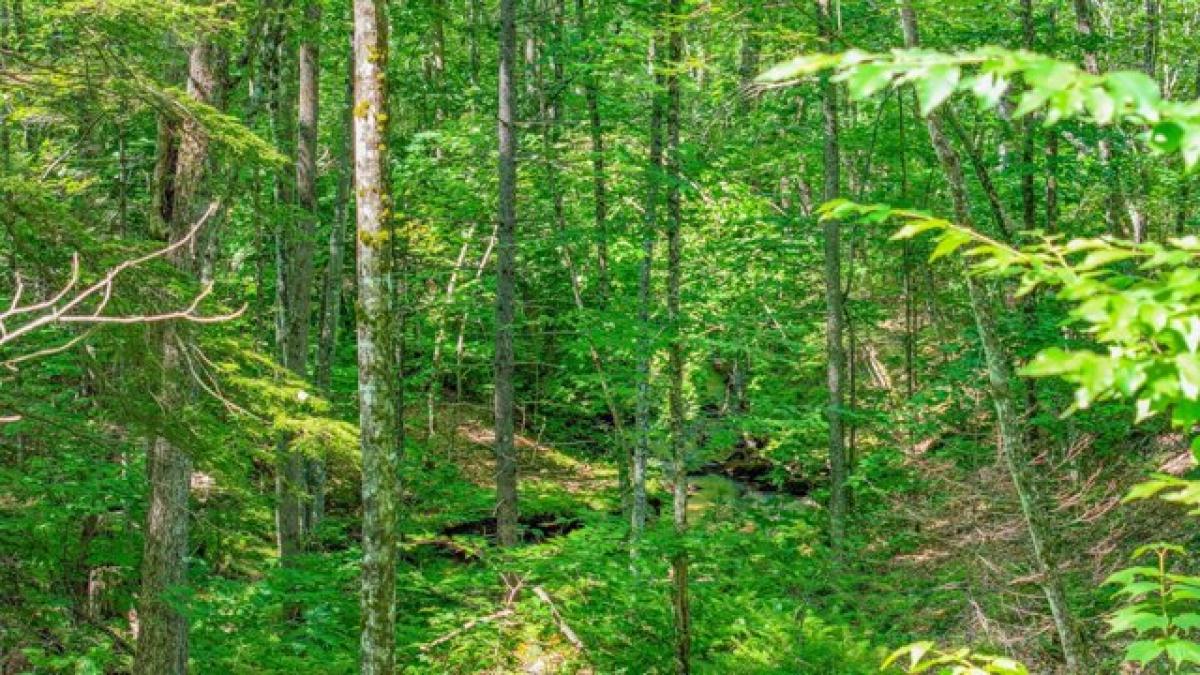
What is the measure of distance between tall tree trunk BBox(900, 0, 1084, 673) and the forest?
0.03m

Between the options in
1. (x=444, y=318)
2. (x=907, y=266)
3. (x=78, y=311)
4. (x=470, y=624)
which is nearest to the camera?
(x=78, y=311)

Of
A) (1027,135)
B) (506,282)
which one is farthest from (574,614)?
(1027,135)

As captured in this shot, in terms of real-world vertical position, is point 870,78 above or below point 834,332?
above

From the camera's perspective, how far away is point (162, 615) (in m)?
6.71

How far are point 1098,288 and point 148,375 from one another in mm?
5715

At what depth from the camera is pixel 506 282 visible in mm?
10281

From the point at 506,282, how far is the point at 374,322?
4824mm

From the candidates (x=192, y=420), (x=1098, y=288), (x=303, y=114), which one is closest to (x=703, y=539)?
(x=192, y=420)

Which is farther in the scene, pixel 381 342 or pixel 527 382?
pixel 527 382

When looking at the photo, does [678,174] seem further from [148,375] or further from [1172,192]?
[1172,192]

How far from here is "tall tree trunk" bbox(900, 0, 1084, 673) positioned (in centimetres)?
455

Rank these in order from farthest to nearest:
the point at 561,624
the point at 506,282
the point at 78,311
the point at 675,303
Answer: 1. the point at 506,282
2. the point at 675,303
3. the point at 561,624
4. the point at 78,311

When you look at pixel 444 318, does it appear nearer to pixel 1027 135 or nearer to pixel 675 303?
pixel 675 303

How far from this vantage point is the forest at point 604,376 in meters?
2.88
